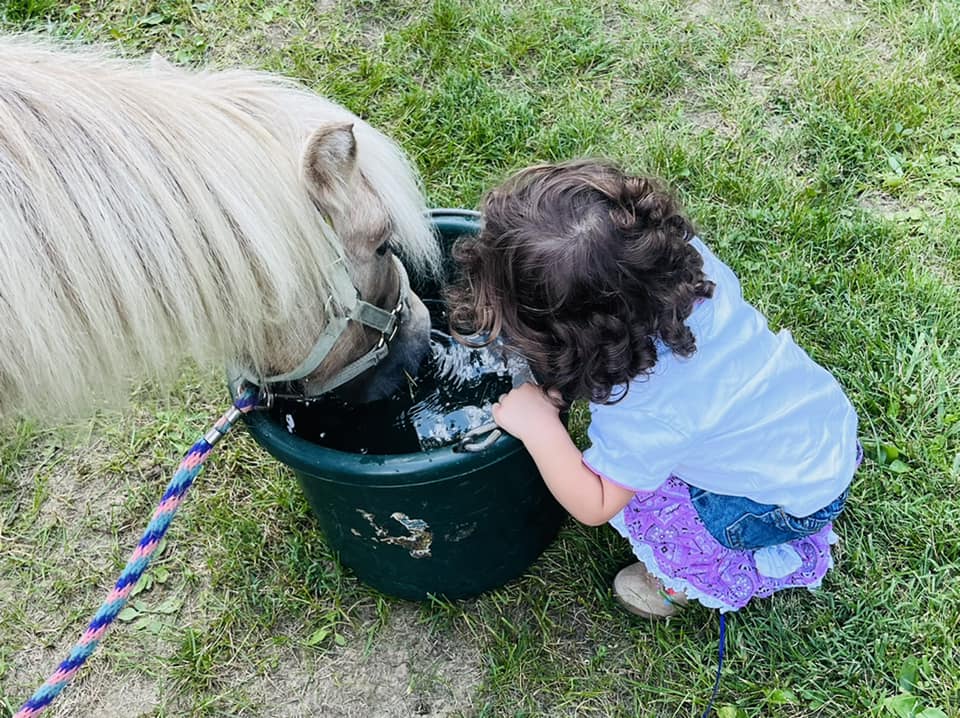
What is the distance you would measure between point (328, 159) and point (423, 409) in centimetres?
76

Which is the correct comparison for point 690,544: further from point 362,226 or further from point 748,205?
point 748,205

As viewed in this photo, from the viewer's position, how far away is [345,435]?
1.93 metres

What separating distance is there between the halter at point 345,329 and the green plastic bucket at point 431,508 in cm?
11

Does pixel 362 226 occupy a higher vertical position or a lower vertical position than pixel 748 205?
higher

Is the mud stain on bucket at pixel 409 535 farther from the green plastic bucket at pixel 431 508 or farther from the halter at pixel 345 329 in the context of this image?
the halter at pixel 345 329

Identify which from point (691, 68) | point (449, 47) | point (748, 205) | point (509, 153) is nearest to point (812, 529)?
point (748, 205)

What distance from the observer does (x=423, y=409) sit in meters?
1.98

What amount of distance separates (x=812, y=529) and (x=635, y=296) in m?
0.65

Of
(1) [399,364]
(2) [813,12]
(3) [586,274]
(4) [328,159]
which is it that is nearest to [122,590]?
(1) [399,364]

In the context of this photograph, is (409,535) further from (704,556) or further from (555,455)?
(704,556)

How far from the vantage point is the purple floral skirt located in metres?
1.73

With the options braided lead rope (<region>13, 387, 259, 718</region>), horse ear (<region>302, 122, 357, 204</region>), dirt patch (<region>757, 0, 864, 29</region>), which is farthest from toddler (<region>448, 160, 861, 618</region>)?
dirt patch (<region>757, 0, 864, 29</region>)

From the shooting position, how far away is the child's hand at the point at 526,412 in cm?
152

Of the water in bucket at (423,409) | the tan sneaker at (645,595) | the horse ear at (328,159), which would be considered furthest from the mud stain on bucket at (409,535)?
the horse ear at (328,159)
